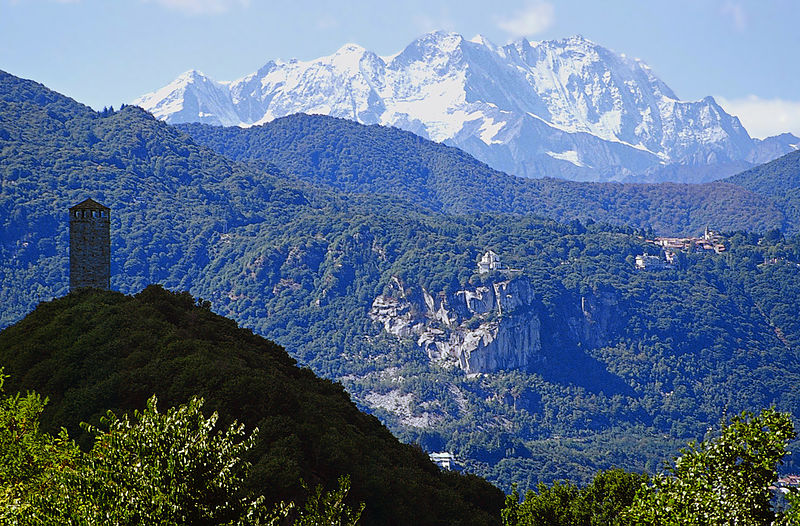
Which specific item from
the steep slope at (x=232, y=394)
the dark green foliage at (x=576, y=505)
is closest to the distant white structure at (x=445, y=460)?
the steep slope at (x=232, y=394)

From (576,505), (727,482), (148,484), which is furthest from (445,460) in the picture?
(148,484)

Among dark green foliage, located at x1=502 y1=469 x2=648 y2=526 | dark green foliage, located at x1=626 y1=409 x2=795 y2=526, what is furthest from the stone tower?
dark green foliage, located at x1=626 y1=409 x2=795 y2=526

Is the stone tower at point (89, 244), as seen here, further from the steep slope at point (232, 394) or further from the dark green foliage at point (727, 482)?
the dark green foliage at point (727, 482)

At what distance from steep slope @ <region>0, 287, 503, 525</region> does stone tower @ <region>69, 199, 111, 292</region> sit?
6.42 ft

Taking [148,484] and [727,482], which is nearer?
[148,484]

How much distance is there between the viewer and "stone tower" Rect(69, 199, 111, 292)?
6561 cm

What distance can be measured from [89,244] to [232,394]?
2062cm

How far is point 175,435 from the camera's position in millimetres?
24031

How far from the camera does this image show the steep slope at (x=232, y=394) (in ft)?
162

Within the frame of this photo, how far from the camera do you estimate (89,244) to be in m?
66.4

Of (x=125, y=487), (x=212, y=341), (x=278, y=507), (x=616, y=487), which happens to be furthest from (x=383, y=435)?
(x=125, y=487)

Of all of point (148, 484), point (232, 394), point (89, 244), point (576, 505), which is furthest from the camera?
point (89, 244)

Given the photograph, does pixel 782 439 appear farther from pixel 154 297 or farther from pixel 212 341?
pixel 154 297

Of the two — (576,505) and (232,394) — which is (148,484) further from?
(232,394)
